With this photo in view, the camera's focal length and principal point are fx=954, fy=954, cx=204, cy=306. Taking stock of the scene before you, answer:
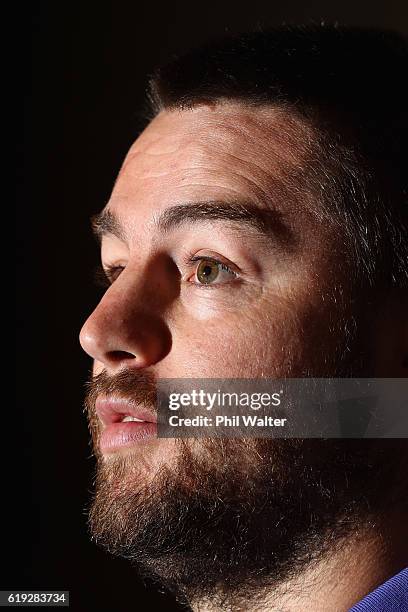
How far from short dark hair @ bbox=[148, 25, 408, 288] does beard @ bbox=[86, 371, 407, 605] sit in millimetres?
211

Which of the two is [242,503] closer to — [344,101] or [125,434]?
[125,434]

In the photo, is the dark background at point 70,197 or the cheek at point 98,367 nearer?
the cheek at point 98,367

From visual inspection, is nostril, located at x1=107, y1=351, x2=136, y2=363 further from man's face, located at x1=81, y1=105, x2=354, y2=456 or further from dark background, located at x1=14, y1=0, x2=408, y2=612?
dark background, located at x1=14, y1=0, x2=408, y2=612

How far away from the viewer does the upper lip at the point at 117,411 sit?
1.00 metres

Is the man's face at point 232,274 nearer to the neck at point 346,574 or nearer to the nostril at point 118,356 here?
the nostril at point 118,356

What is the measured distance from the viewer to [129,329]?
3.33ft

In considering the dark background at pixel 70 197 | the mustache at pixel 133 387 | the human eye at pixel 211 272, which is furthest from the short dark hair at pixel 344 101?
the dark background at pixel 70 197

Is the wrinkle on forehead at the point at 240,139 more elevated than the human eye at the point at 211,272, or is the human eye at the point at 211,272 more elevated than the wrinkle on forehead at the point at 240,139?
the wrinkle on forehead at the point at 240,139

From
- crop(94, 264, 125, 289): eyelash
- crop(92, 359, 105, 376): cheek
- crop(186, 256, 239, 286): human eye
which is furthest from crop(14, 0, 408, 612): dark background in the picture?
crop(186, 256, 239, 286): human eye

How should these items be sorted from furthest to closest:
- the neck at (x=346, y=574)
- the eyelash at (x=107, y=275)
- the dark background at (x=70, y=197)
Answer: the dark background at (x=70, y=197) < the eyelash at (x=107, y=275) < the neck at (x=346, y=574)

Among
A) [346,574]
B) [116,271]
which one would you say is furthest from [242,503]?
[116,271]

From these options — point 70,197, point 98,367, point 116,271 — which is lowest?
point 98,367

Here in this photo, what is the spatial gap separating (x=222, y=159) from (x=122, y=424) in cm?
31

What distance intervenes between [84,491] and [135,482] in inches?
22.7
